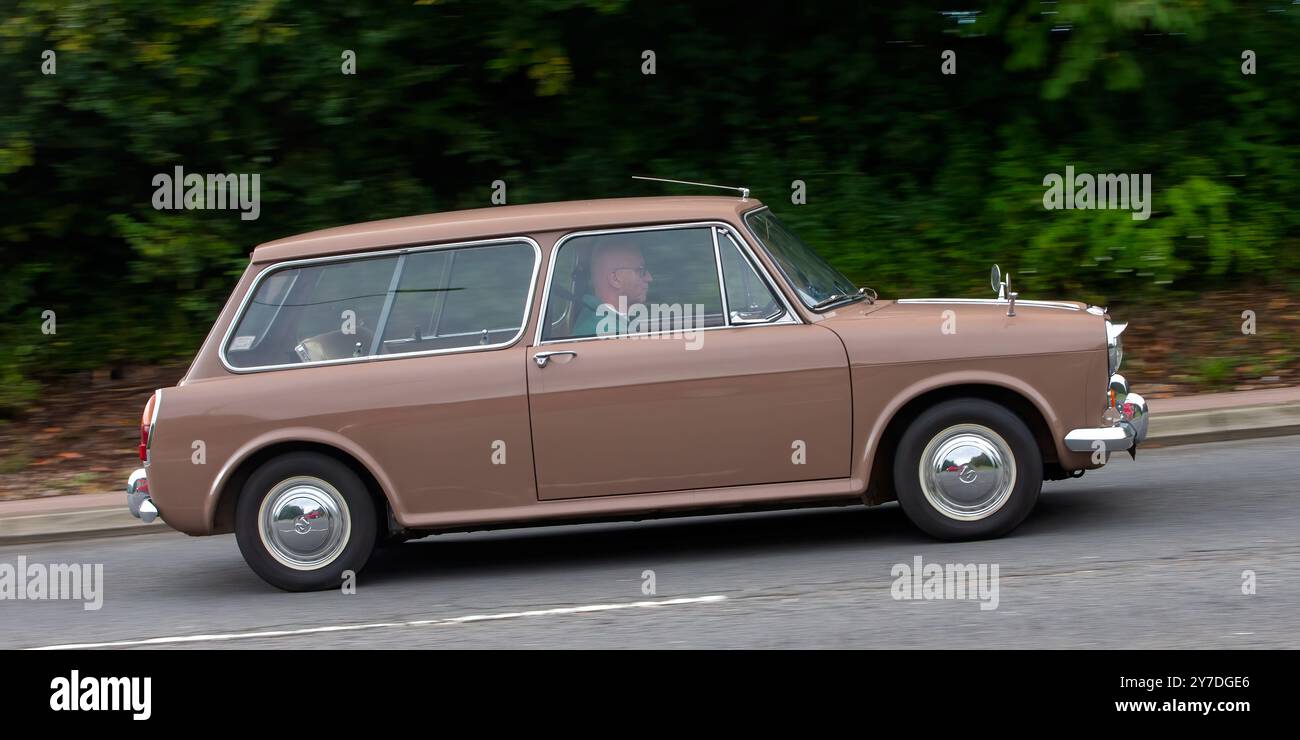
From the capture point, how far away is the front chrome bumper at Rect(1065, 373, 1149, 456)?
699cm

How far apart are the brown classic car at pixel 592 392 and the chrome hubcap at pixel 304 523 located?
0.04 feet

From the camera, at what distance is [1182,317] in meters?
12.4

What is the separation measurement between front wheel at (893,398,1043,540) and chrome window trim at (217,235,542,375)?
1992 mm

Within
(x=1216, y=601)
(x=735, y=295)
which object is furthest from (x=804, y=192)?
(x=1216, y=601)

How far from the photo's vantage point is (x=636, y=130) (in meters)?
14.6

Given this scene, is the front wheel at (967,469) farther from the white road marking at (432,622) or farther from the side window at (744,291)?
the white road marking at (432,622)

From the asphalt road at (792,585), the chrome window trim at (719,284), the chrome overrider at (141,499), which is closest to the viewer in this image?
the asphalt road at (792,585)

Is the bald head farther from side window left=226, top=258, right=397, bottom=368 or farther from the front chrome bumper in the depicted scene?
the front chrome bumper

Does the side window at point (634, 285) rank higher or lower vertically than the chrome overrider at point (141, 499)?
higher

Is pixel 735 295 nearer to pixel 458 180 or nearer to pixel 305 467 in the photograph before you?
pixel 305 467

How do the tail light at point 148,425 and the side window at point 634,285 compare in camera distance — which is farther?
the tail light at point 148,425

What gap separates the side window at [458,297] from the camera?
24.1 ft

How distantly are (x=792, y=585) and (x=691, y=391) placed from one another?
1048mm

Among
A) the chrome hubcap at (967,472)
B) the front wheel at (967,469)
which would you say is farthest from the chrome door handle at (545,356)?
the chrome hubcap at (967,472)
